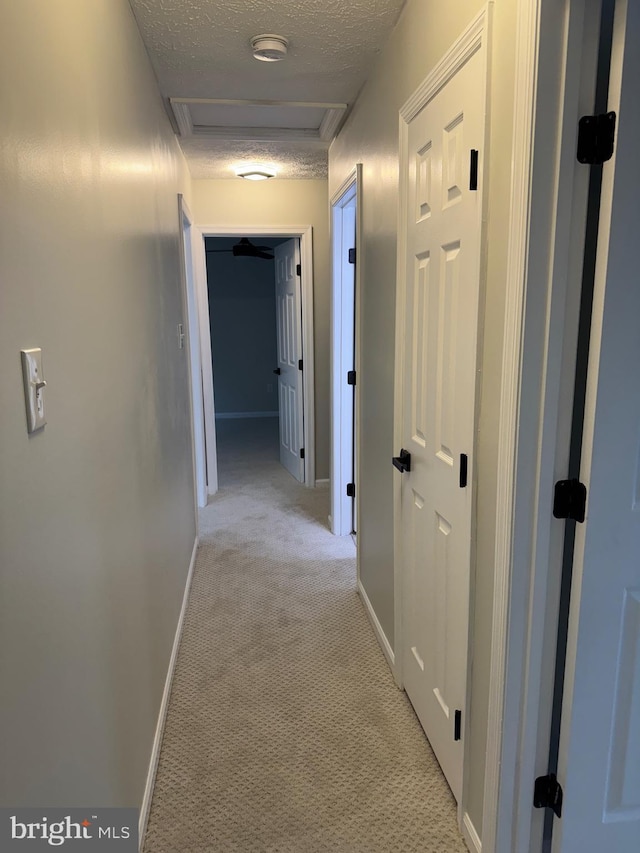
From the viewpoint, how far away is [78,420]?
3.65 ft

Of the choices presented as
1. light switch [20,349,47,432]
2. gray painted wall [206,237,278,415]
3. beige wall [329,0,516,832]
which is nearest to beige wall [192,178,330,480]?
beige wall [329,0,516,832]

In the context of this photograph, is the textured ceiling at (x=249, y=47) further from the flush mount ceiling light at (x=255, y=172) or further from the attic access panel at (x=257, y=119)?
the flush mount ceiling light at (x=255, y=172)

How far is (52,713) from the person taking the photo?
3.04 ft

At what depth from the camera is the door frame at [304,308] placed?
416 cm

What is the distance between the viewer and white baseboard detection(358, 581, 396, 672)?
7.43 ft

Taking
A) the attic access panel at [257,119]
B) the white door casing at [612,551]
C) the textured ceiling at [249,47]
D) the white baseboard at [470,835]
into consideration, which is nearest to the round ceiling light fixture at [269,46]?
the textured ceiling at [249,47]

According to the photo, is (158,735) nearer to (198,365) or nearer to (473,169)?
(473,169)

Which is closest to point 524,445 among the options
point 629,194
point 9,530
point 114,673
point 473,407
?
point 473,407

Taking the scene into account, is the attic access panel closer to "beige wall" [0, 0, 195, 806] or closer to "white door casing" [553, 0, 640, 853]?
"beige wall" [0, 0, 195, 806]

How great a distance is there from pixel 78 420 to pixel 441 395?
969 mm

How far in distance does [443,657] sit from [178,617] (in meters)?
1.30

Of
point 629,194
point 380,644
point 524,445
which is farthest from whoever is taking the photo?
point 380,644

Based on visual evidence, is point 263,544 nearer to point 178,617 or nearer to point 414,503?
point 178,617

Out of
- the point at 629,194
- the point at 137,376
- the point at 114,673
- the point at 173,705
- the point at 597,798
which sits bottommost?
the point at 173,705
